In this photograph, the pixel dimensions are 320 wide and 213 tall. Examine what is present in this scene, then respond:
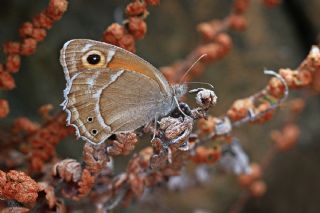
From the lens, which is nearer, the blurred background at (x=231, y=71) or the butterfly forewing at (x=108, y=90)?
the butterfly forewing at (x=108, y=90)

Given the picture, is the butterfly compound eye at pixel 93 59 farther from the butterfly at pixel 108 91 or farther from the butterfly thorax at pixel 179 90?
the butterfly thorax at pixel 179 90

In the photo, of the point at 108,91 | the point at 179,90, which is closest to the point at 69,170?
the point at 108,91

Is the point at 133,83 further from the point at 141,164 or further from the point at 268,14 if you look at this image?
the point at 268,14

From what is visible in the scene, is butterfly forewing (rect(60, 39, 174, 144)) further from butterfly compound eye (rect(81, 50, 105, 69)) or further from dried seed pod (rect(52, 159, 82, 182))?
dried seed pod (rect(52, 159, 82, 182))

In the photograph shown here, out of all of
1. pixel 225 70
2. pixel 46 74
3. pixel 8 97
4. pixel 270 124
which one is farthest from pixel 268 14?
pixel 8 97

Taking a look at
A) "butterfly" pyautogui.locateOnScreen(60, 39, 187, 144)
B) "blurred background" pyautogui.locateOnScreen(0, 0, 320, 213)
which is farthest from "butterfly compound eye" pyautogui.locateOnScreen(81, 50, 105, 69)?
"blurred background" pyautogui.locateOnScreen(0, 0, 320, 213)

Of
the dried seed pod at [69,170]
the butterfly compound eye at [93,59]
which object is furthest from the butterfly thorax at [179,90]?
the dried seed pod at [69,170]
